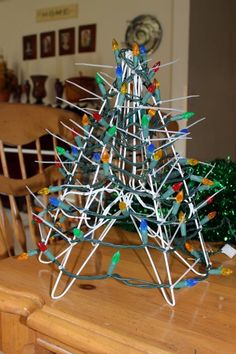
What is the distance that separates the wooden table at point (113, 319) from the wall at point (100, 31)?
2257 mm

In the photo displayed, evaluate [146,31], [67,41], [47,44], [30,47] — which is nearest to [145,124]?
[146,31]

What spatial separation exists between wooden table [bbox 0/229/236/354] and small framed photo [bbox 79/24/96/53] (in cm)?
289

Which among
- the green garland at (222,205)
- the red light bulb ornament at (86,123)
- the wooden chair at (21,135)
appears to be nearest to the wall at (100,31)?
the wooden chair at (21,135)

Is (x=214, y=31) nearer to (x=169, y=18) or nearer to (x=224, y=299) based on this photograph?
(x=169, y=18)

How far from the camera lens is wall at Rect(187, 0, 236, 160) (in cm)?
276

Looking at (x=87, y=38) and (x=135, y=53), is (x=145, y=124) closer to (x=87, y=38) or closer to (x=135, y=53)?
(x=135, y=53)

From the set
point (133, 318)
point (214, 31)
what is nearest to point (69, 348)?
point (133, 318)

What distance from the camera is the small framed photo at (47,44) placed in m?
3.43

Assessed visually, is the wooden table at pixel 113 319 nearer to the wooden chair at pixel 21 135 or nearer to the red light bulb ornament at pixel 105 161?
the red light bulb ornament at pixel 105 161

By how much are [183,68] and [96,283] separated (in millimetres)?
2380

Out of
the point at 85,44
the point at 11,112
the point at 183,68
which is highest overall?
the point at 85,44

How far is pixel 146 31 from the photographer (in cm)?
288

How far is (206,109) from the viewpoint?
2.94m

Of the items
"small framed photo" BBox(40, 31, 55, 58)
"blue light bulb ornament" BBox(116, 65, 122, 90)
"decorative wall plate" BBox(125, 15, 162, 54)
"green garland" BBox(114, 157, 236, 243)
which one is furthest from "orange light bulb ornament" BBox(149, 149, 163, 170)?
"small framed photo" BBox(40, 31, 55, 58)
